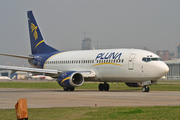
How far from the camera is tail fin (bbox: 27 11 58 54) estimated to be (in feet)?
144

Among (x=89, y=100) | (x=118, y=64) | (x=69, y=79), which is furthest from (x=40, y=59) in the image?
(x=89, y=100)

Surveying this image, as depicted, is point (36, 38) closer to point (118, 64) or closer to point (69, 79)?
point (69, 79)

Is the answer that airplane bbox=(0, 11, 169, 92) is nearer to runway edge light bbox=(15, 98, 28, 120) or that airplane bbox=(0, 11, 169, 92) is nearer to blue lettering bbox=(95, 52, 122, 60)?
Answer: blue lettering bbox=(95, 52, 122, 60)

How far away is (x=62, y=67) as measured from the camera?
4019cm

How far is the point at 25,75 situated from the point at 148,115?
568 ft

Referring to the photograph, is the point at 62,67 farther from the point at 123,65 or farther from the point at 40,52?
the point at 123,65

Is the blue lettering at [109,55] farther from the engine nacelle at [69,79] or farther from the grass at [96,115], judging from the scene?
the grass at [96,115]

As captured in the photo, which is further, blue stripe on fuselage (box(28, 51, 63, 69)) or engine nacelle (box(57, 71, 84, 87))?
blue stripe on fuselage (box(28, 51, 63, 69))

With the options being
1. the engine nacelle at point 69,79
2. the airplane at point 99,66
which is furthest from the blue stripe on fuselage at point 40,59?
A: the engine nacelle at point 69,79

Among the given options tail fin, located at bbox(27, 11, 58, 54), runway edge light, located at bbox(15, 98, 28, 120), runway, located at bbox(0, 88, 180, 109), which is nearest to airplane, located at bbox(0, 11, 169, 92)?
tail fin, located at bbox(27, 11, 58, 54)

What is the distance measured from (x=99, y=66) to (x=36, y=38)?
13.0 meters

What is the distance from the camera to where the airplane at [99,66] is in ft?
A: 104

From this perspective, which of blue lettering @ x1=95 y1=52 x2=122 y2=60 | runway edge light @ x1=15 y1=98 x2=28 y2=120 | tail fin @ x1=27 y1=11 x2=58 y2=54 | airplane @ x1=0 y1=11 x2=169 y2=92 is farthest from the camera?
tail fin @ x1=27 y1=11 x2=58 y2=54

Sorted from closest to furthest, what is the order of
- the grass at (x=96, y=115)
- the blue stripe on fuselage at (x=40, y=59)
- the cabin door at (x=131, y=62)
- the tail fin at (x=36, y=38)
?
the grass at (x=96, y=115)
the cabin door at (x=131, y=62)
the blue stripe on fuselage at (x=40, y=59)
the tail fin at (x=36, y=38)
